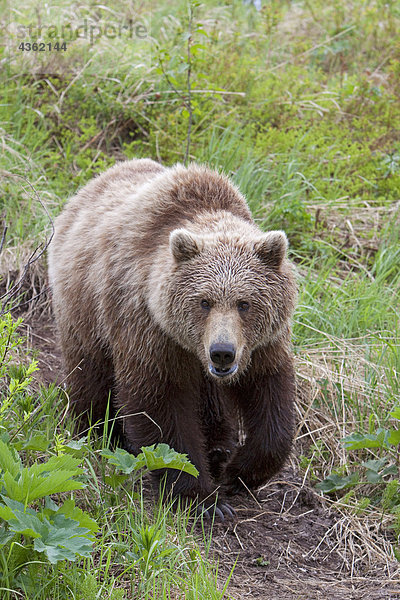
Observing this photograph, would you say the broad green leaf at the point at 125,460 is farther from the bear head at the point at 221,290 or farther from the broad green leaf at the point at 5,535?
the broad green leaf at the point at 5,535

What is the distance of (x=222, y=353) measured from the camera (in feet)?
12.2

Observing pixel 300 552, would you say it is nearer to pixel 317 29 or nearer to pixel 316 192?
pixel 316 192

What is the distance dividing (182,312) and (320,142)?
14.0 ft

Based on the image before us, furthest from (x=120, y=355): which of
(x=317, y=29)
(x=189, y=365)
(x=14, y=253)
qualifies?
(x=317, y=29)

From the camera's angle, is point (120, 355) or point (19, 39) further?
point (19, 39)

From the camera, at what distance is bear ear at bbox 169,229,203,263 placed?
3.97 m

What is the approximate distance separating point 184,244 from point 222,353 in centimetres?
62

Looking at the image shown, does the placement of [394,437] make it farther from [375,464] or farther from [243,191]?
[243,191]

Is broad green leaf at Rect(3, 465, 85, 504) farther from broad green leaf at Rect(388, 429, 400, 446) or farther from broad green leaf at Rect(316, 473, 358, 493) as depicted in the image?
broad green leaf at Rect(316, 473, 358, 493)

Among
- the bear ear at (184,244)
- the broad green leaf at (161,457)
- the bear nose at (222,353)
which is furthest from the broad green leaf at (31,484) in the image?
the bear ear at (184,244)

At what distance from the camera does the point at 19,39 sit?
8.23 m

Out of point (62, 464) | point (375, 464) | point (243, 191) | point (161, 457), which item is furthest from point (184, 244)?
point (243, 191)

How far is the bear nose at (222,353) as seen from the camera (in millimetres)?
3707

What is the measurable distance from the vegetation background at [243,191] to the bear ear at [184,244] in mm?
755
